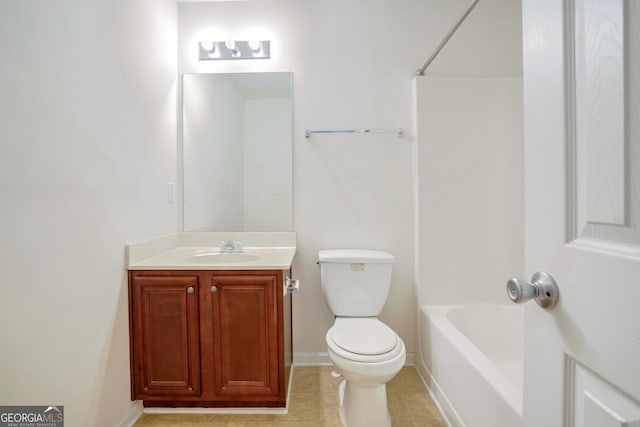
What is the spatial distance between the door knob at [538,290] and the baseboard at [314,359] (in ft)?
5.77

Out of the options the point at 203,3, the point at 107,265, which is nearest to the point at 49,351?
the point at 107,265

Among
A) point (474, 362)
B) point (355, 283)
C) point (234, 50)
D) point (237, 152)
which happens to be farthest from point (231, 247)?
point (474, 362)

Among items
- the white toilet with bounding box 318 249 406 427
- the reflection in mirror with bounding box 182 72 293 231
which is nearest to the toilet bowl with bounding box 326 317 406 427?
the white toilet with bounding box 318 249 406 427

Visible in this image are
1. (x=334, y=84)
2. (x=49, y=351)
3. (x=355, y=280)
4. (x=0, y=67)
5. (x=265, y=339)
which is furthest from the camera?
(x=334, y=84)

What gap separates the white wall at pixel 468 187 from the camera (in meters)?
1.97

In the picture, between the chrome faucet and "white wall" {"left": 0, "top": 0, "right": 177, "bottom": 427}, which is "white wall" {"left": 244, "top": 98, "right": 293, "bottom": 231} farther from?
"white wall" {"left": 0, "top": 0, "right": 177, "bottom": 427}

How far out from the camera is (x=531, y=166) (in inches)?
24.8

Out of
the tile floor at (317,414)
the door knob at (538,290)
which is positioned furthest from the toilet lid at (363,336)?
the door knob at (538,290)

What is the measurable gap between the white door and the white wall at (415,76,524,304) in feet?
4.53

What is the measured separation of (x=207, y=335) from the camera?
1.54 metres

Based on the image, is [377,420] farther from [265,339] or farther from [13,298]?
[13,298]

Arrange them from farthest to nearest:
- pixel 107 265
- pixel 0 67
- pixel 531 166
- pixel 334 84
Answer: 1. pixel 334 84
2. pixel 107 265
3. pixel 0 67
4. pixel 531 166

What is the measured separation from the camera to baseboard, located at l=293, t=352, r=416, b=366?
83.0 inches

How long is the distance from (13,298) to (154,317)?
0.64 meters
